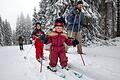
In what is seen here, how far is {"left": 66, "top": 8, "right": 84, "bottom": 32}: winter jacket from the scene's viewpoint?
10.4m

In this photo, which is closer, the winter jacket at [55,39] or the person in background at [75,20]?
the winter jacket at [55,39]

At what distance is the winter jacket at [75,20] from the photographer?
10.4m

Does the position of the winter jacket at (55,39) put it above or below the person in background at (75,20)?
below

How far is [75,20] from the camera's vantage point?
10.5m

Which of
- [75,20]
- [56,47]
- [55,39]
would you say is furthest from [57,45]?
[75,20]

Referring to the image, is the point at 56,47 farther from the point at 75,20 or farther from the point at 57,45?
the point at 75,20

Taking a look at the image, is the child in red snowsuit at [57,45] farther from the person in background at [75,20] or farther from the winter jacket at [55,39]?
the person in background at [75,20]

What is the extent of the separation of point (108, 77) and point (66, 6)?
11367 millimetres

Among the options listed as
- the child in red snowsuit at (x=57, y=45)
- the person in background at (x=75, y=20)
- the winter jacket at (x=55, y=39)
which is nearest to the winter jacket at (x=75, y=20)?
the person in background at (x=75, y=20)

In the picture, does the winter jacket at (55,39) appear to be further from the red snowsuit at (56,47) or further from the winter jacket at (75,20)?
the winter jacket at (75,20)

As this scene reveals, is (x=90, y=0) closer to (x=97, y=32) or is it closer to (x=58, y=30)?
(x=97, y=32)

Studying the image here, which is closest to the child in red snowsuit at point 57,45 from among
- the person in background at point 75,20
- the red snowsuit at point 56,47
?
the red snowsuit at point 56,47

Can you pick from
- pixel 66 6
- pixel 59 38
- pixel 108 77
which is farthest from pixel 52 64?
pixel 66 6

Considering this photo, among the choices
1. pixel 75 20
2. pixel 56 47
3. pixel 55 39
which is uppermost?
pixel 75 20
